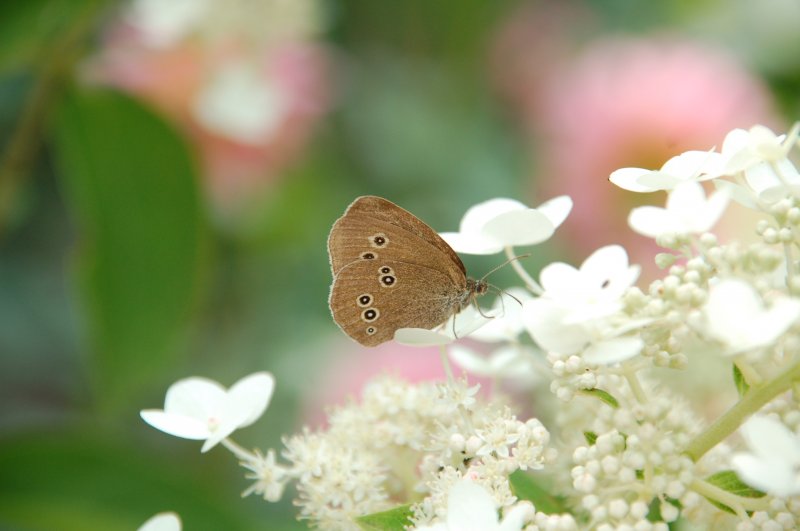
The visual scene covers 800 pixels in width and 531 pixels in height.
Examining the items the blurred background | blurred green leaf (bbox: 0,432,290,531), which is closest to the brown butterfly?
the blurred background

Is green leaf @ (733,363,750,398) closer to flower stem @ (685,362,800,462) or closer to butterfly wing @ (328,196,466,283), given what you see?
flower stem @ (685,362,800,462)

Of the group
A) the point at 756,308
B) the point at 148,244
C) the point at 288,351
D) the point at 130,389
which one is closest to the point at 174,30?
the point at 148,244

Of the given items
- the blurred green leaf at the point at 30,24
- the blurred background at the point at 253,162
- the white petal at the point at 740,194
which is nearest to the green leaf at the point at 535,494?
the white petal at the point at 740,194

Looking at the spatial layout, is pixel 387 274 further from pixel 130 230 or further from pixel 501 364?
pixel 130 230

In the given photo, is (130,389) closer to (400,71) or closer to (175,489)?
(175,489)

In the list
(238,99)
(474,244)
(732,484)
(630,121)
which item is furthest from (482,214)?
(630,121)

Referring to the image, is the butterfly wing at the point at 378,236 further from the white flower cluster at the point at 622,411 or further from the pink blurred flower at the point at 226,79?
the pink blurred flower at the point at 226,79

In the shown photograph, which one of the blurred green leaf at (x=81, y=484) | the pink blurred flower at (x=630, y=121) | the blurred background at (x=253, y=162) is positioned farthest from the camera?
the pink blurred flower at (x=630, y=121)
